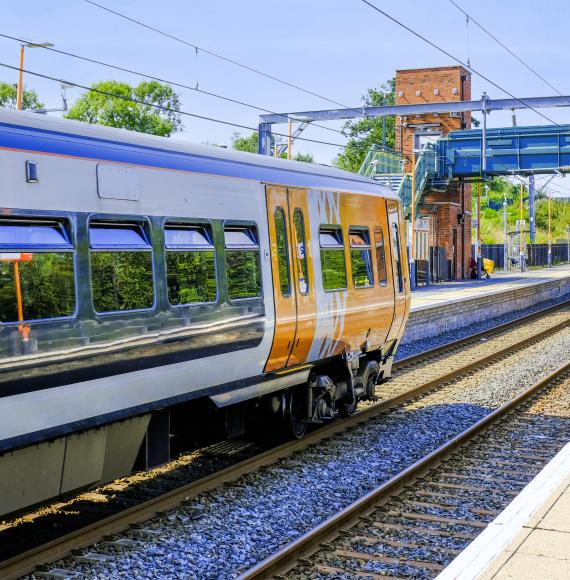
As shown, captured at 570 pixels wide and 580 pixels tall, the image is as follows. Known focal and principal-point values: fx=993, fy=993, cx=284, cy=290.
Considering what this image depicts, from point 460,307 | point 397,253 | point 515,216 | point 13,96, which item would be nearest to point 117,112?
point 13,96

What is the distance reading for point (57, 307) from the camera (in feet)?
20.6

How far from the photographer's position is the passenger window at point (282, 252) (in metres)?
9.43

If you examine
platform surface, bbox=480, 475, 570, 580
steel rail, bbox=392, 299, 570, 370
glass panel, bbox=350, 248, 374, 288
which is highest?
glass panel, bbox=350, 248, 374, 288

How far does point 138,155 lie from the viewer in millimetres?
7395

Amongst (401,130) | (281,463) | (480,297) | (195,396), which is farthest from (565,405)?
(401,130)

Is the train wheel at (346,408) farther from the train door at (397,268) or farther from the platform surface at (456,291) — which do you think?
the platform surface at (456,291)

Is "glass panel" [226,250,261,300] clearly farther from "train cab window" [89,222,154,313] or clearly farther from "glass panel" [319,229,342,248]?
"glass panel" [319,229,342,248]

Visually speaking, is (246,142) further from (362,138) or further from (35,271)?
(35,271)

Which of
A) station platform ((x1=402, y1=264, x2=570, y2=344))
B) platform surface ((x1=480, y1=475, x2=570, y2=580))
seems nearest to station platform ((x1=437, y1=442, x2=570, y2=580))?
platform surface ((x1=480, y1=475, x2=570, y2=580))

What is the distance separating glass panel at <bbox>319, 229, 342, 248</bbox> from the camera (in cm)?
1043

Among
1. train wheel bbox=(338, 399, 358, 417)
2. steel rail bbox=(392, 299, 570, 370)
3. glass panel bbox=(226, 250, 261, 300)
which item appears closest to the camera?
glass panel bbox=(226, 250, 261, 300)

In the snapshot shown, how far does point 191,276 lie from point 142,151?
1070mm

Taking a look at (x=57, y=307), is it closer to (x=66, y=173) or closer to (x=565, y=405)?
(x=66, y=173)

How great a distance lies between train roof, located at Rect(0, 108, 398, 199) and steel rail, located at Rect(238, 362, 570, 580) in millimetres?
2967
